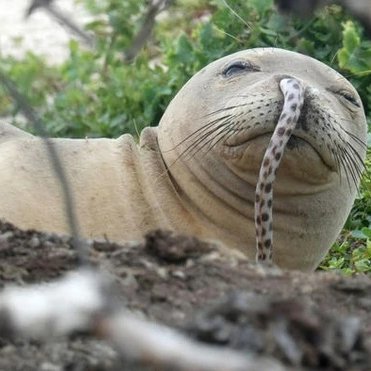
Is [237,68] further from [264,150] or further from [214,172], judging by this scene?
[264,150]

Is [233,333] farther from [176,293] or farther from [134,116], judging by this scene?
[134,116]

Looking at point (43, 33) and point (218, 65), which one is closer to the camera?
point (218, 65)

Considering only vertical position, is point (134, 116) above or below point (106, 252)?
above

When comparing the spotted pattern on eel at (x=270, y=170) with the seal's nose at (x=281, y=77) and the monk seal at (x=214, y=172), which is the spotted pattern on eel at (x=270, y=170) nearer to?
the monk seal at (x=214, y=172)

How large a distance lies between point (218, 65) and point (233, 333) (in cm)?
360

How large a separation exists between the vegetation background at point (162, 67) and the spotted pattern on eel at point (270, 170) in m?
0.75

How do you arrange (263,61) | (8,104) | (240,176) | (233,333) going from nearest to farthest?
1. (233,333)
2. (240,176)
3. (263,61)
4. (8,104)

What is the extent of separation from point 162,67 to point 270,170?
12.2ft

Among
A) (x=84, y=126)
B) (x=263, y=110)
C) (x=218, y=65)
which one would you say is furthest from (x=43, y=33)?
(x=263, y=110)

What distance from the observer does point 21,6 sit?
11.0 meters

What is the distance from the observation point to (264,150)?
514 cm

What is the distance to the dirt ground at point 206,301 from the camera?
2500 mm

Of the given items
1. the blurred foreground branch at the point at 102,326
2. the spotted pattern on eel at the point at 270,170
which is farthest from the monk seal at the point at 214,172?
the blurred foreground branch at the point at 102,326

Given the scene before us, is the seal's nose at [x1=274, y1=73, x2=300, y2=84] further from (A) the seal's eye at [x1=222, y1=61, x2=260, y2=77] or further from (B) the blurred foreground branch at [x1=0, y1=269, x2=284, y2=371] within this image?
(B) the blurred foreground branch at [x1=0, y1=269, x2=284, y2=371]
